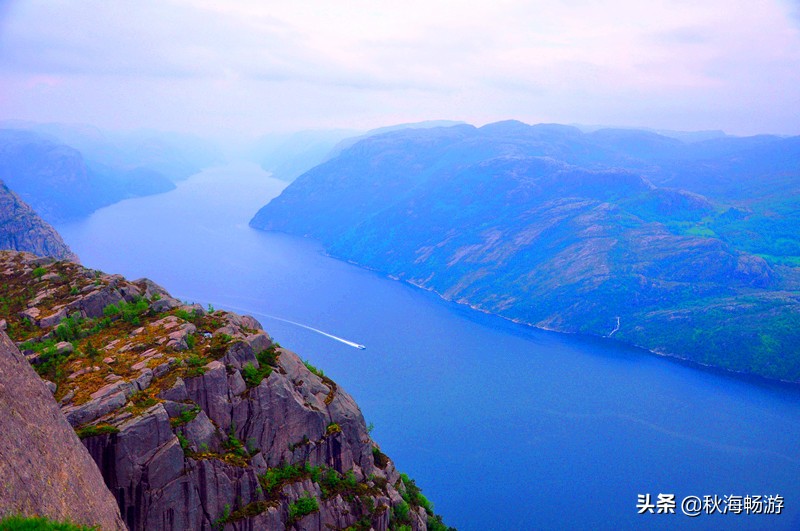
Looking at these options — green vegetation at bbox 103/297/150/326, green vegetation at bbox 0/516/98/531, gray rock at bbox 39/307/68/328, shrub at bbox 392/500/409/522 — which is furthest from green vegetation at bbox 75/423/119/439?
shrub at bbox 392/500/409/522

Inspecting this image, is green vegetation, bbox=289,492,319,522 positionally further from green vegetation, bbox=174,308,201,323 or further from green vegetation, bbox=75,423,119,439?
green vegetation, bbox=174,308,201,323

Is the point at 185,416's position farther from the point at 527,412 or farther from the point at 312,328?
the point at 312,328

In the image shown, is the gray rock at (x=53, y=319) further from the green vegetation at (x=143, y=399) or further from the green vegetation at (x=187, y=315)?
the green vegetation at (x=143, y=399)

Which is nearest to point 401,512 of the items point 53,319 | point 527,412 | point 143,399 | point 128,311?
point 143,399

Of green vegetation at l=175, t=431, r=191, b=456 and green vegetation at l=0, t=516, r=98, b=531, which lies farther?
green vegetation at l=175, t=431, r=191, b=456

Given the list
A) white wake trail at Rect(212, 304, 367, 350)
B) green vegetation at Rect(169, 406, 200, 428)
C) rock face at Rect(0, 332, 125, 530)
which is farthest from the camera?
white wake trail at Rect(212, 304, 367, 350)

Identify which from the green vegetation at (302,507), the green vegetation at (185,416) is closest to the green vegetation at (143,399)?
the green vegetation at (185,416)

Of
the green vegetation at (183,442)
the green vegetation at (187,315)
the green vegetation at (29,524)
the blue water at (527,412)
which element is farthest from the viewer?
the blue water at (527,412)
